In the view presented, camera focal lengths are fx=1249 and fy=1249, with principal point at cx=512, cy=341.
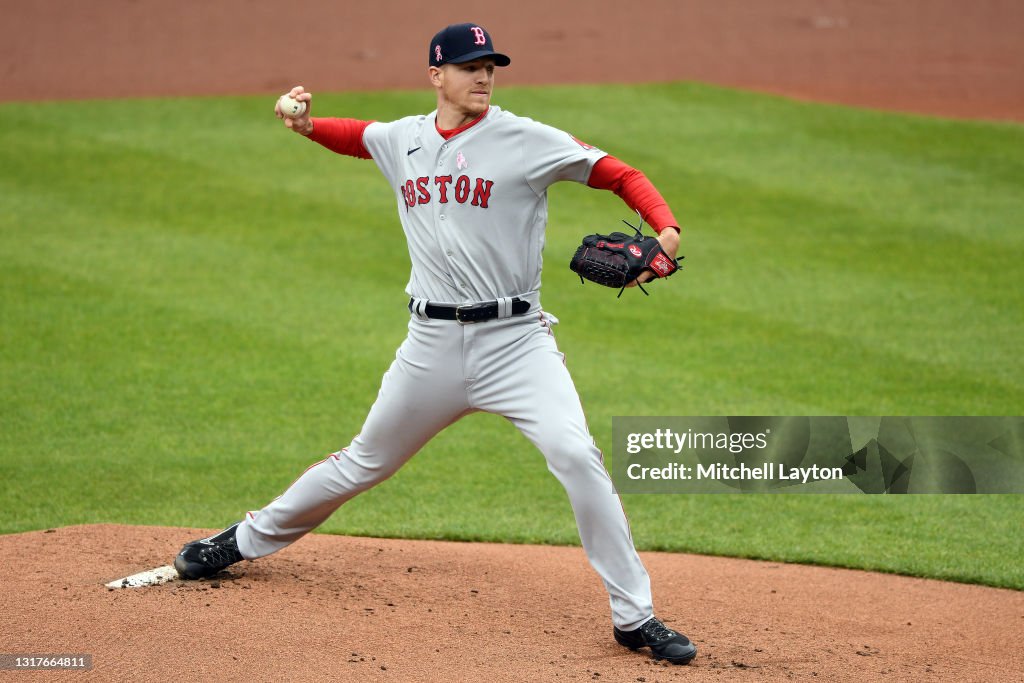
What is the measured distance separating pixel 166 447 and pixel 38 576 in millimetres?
1932

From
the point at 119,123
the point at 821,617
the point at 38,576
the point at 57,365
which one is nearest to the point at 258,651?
the point at 38,576

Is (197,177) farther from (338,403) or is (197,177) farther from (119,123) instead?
(338,403)

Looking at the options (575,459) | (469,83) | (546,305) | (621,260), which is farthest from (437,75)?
(546,305)

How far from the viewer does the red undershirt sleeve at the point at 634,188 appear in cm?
397

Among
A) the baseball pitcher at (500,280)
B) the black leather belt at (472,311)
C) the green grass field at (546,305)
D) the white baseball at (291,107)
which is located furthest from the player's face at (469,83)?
the green grass field at (546,305)

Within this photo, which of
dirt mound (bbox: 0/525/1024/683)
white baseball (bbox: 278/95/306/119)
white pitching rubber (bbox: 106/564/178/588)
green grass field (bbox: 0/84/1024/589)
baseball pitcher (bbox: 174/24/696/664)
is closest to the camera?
dirt mound (bbox: 0/525/1024/683)

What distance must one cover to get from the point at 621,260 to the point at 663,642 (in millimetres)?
1234

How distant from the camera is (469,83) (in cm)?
419

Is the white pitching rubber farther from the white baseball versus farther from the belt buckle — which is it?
the white baseball

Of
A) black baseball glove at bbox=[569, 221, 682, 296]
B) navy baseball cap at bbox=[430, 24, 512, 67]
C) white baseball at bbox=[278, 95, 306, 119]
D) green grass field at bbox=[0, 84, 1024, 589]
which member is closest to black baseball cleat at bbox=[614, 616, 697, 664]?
black baseball glove at bbox=[569, 221, 682, 296]

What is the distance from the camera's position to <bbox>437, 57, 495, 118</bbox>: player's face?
165 inches

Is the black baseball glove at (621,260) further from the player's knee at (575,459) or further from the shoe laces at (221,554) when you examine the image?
the shoe laces at (221,554)

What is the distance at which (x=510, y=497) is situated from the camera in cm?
605

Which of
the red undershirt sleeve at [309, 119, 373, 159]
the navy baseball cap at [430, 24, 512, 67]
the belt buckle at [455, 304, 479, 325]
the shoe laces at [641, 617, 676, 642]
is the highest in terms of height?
the navy baseball cap at [430, 24, 512, 67]
